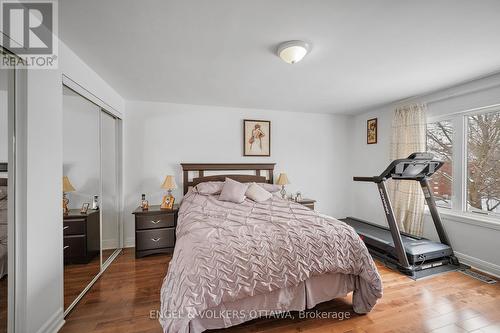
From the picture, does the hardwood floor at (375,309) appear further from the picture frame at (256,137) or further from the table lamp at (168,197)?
the picture frame at (256,137)

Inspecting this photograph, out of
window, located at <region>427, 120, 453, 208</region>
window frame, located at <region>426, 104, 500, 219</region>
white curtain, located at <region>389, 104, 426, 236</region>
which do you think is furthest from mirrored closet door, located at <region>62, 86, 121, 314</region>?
window frame, located at <region>426, 104, 500, 219</region>

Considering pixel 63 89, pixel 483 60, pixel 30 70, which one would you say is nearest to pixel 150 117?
pixel 63 89

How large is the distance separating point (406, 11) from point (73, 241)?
3.49 metres

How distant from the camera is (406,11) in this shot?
1.53 metres

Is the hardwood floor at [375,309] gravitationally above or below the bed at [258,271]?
below

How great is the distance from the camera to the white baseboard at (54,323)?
1611 mm

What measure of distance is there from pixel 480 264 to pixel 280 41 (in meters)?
3.66

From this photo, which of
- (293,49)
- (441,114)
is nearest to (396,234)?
(441,114)

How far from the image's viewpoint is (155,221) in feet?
10.5

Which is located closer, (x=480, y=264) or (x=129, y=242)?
(x=480, y=264)

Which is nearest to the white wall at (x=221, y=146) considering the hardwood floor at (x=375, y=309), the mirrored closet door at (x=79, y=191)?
the mirrored closet door at (x=79, y=191)

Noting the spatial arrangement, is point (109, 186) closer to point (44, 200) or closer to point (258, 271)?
point (44, 200)

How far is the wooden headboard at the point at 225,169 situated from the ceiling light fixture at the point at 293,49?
2.34m

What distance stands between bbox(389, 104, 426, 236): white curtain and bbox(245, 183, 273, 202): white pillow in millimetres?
2201
